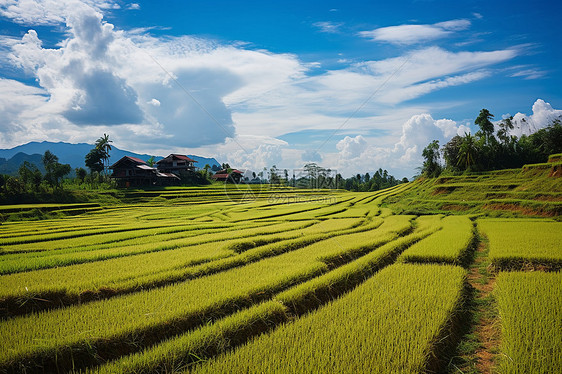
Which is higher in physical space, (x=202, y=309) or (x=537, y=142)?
(x=537, y=142)

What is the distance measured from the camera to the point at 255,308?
5371 millimetres

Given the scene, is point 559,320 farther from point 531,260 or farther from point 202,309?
point 202,309

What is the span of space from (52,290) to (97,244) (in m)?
6.38

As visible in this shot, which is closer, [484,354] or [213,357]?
[213,357]

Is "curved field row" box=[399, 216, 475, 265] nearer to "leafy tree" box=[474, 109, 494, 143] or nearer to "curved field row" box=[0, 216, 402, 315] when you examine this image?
"curved field row" box=[0, 216, 402, 315]

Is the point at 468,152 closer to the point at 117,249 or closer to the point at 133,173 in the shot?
the point at 117,249

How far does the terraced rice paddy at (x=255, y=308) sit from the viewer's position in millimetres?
3936

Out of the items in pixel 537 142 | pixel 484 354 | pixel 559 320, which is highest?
pixel 537 142

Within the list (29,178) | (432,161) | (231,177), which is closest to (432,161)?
(432,161)

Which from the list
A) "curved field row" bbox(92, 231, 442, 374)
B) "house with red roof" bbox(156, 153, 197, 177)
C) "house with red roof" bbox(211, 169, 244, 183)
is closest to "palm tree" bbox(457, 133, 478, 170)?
"curved field row" bbox(92, 231, 442, 374)

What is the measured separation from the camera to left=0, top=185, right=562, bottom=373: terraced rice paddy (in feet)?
12.9

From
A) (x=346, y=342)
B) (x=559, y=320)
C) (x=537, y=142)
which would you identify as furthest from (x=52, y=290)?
(x=537, y=142)

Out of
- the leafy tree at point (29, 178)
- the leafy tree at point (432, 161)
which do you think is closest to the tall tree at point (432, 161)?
the leafy tree at point (432, 161)

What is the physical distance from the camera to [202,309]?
17.3ft
